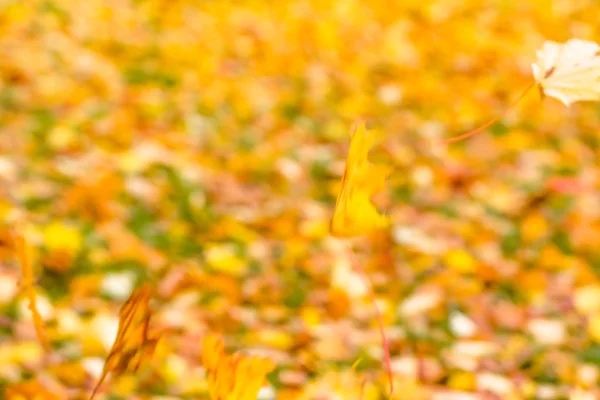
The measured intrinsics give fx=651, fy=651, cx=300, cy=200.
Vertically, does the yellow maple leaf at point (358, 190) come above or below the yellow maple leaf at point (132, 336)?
above

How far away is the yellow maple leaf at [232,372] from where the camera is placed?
65 centimetres

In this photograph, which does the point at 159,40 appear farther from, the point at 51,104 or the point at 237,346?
the point at 237,346

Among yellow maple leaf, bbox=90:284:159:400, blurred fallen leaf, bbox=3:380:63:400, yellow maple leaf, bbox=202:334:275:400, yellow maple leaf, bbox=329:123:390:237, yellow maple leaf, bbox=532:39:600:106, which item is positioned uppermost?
yellow maple leaf, bbox=532:39:600:106

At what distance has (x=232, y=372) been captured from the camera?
65 cm

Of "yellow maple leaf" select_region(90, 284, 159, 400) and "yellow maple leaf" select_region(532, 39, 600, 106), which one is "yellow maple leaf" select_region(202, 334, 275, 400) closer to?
"yellow maple leaf" select_region(90, 284, 159, 400)

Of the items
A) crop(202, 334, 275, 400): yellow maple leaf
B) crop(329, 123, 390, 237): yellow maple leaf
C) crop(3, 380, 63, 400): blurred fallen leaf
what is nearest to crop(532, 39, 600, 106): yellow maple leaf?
crop(329, 123, 390, 237): yellow maple leaf

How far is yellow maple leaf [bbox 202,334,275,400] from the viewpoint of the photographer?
0.65 m

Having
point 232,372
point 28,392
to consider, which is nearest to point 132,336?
point 232,372

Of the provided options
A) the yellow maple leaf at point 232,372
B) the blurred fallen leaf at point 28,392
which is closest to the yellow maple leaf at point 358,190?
the yellow maple leaf at point 232,372

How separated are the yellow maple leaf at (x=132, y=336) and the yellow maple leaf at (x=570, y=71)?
18.2 inches

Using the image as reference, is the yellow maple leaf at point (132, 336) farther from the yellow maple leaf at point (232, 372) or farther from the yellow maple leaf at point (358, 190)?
the yellow maple leaf at point (358, 190)

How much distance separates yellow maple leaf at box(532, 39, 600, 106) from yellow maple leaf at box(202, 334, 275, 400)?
398 millimetres

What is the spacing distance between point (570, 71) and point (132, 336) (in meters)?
0.53

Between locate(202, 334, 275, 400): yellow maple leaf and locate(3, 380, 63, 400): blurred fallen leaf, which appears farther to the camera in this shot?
locate(3, 380, 63, 400): blurred fallen leaf
